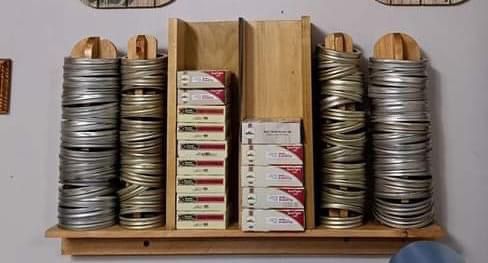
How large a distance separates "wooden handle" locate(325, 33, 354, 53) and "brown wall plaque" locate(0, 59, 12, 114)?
66 cm

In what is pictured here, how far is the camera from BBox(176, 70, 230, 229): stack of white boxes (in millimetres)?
825

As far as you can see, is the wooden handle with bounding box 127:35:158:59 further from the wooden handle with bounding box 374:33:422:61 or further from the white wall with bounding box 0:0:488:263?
the wooden handle with bounding box 374:33:422:61

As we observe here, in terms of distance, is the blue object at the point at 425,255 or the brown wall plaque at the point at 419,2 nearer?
the blue object at the point at 425,255

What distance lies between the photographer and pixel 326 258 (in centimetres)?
90

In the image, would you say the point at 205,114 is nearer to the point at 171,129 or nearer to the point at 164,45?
the point at 171,129

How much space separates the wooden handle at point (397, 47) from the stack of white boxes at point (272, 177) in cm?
24

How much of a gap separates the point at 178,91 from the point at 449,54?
0.56 metres

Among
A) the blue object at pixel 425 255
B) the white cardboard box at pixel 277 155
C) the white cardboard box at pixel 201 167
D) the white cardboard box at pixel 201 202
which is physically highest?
the white cardboard box at pixel 277 155

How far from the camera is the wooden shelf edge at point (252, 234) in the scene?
82 cm

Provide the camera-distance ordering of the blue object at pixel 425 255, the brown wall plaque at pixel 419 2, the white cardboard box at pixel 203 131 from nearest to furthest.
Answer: the blue object at pixel 425 255
the white cardboard box at pixel 203 131
the brown wall plaque at pixel 419 2

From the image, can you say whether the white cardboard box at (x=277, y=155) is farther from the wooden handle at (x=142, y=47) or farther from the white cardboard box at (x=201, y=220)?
the wooden handle at (x=142, y=47)

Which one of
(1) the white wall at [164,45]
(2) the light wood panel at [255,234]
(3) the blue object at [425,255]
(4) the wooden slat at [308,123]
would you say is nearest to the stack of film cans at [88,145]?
(2) the light wood panel at [255,234]

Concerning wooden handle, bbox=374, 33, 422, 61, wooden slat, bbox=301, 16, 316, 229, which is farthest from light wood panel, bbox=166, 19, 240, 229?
wooden handle, bbox=374, 33, 422, 61

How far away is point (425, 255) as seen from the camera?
0.73 m
